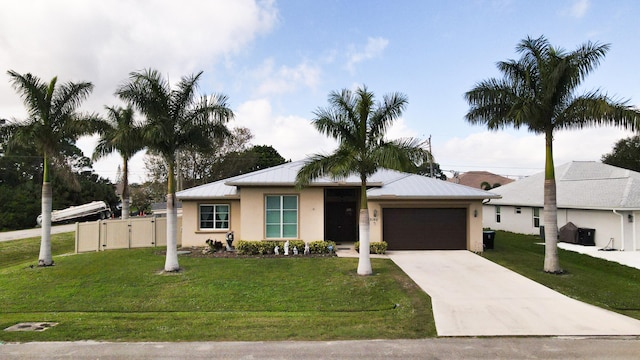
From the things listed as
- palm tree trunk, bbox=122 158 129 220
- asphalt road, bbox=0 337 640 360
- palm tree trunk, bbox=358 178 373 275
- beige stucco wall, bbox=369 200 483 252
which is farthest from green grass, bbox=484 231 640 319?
palm tree trunk, bbox=122 158 129 220

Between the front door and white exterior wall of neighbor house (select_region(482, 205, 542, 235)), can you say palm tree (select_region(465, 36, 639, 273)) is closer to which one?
the front door

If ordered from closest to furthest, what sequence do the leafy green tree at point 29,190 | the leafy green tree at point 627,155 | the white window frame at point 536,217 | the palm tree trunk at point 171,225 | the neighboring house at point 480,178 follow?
1. the palm tree trunk at point 171,225
2. the white window frame at point 536,217
3. the leafy green tree at point 29,190
4. the leafy green tree at point 627,155
5. the neighboring house at point 480,178

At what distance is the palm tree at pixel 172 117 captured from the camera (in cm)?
1260

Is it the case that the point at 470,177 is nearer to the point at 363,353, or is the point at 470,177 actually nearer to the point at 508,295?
the point at 508,295

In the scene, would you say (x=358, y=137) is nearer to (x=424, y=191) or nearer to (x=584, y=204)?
(x=424, y=191)

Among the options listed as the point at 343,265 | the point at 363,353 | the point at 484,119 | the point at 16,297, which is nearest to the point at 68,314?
the point at 16,297

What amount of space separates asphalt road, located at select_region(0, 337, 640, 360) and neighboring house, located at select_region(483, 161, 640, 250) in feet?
46.0

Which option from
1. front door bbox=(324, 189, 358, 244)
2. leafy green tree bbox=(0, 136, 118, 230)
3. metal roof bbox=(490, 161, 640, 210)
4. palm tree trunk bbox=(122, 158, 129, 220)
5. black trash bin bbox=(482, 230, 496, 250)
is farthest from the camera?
leafy green tree bbox=(0, 136, 118, 230)

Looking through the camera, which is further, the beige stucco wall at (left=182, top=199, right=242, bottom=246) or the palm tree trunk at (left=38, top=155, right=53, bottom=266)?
the beige stucco wall at (left=182, top=199, right=242, bottom=246)

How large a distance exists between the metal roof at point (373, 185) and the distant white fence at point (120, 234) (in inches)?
123

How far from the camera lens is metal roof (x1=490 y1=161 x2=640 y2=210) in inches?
741

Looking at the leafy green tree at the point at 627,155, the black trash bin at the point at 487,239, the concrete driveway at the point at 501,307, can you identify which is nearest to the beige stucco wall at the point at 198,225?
the concrete driveway at the point at 501,307

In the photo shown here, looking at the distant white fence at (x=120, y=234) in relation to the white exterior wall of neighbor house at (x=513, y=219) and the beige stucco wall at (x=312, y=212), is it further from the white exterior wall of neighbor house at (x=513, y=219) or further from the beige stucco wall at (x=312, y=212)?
the white exterior wall of neighbor house at (x=513, y=219)

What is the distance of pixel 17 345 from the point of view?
6.83 meters
